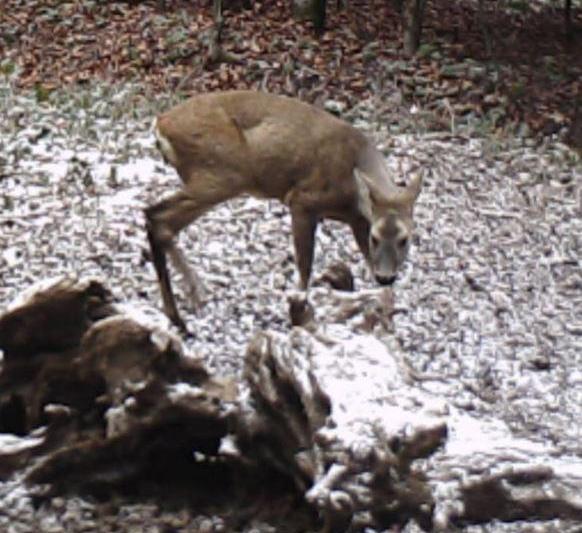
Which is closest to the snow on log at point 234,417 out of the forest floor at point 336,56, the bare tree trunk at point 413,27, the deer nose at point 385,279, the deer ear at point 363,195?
the deer nose at point 385,279

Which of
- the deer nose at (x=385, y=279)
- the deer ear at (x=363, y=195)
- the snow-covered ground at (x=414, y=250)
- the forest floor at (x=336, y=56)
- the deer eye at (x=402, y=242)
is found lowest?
the forest floor at (x=336, y=56)

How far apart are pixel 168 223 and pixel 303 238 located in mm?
703

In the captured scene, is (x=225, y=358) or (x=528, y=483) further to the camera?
(x=225, y=358)

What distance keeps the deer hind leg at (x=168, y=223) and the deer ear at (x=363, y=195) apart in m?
0.73

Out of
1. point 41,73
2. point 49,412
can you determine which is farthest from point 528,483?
point 41,73

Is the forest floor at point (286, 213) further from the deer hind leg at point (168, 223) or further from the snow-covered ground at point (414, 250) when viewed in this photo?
the deer hind leg at point (168, 223)

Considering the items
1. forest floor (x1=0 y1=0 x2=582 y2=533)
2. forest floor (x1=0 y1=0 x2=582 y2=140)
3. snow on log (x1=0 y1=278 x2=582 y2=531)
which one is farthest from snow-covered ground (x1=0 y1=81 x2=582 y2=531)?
forest floor (x1=0 y1=0 x2=582 y2=140)

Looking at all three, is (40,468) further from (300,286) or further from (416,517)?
(300,286)

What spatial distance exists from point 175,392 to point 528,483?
144cm

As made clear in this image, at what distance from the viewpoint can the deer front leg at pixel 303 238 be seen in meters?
7.94

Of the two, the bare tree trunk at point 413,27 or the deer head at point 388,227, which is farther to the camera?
the bare tree trunk at point 413,27

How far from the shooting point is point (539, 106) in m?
12.5

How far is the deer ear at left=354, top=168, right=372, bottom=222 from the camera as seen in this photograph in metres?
7.70

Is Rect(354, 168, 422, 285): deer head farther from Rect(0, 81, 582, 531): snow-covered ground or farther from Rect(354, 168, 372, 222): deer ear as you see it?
Rect(0, 81, 582, 531): snow-covered ground
